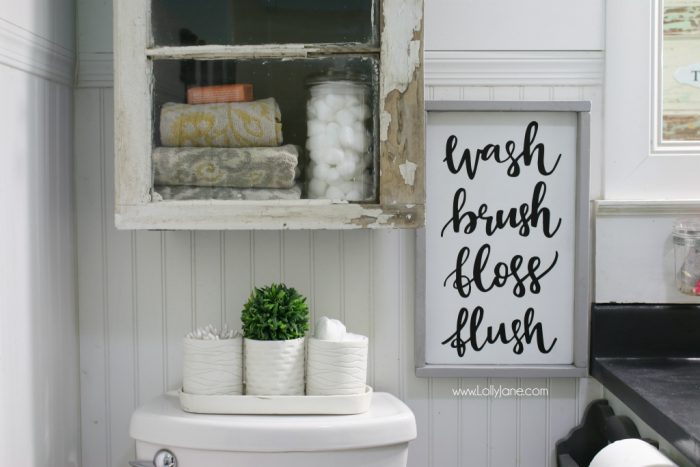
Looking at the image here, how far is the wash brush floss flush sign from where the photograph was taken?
1.34 metres

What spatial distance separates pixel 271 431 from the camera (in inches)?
45.7

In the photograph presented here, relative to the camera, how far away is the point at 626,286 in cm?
135

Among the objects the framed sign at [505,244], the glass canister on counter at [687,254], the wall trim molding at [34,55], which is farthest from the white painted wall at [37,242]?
the glass canister on counter at [687,254]

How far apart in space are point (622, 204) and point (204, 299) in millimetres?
750

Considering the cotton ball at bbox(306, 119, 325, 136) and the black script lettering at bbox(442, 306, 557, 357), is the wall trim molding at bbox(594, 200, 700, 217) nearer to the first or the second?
the black script lettering at bbox(442, 306, 557, 357)

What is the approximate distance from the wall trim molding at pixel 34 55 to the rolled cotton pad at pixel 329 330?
0.59m

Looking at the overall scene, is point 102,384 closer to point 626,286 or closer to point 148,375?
point 148,375

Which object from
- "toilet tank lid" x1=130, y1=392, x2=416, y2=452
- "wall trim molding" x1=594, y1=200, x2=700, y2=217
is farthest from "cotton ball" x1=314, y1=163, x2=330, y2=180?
"wall trim molding" x1=594, y1=200, x2=700, y2=217

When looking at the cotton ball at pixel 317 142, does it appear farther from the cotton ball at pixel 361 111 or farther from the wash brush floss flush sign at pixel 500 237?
the wash brush floss flush sign at pixel 500 237

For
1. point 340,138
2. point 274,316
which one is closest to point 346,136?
point 340,138

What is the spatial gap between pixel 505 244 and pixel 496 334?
16 cm

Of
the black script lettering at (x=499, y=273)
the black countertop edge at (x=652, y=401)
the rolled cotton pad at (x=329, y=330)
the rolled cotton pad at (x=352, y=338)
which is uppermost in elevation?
the black script lettering at (x=499, y=273)

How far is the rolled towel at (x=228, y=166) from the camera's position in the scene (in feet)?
3.75

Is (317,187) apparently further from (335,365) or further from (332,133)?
(335,365)
